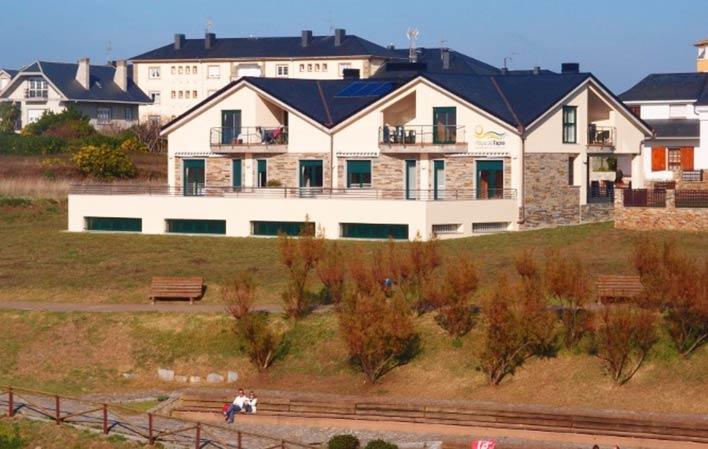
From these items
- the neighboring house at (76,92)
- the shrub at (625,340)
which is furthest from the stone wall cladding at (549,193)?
the neighboring house at (76,92)

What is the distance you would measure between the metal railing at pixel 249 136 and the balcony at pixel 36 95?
47.9 metres

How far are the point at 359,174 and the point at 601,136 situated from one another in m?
10.5

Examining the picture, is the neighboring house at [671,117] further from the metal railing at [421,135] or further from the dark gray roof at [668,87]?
the metal railing at [421,135]

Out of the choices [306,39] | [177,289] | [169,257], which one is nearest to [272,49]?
[306,39]

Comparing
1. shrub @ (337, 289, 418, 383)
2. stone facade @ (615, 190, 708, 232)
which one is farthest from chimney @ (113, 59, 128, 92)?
shrub @ (337, 289, 418, 383)

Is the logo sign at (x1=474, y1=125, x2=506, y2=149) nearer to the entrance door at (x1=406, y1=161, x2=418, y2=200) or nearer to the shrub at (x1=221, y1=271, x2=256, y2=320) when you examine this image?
the entrance door at (x1=406, y1=161, x2=418, y2=200)

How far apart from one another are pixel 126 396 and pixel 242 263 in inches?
523

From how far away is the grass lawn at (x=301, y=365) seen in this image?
120 feet

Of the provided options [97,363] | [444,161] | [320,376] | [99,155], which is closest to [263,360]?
[320,376]

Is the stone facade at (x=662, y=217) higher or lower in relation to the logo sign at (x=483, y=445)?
higher

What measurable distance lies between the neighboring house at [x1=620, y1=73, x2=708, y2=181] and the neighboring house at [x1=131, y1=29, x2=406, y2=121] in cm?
3607

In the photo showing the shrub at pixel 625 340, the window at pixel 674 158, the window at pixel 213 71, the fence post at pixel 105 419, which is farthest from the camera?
the window at pixel 213 71

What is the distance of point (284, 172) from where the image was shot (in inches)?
2537

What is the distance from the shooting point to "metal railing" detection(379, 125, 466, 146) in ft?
202
